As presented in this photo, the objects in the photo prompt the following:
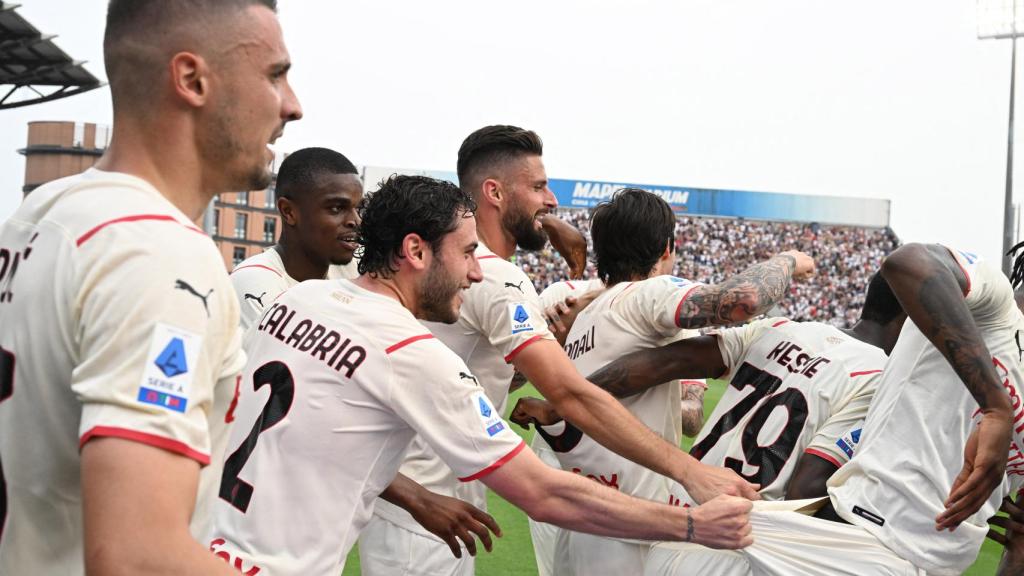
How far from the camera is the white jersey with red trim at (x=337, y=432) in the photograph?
8.50 feet

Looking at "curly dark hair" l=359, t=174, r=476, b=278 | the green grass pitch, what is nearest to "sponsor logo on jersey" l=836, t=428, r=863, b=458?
"curly dark hair" l=359, t=174, r=476, b=278

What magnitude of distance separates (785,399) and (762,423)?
0.46ft

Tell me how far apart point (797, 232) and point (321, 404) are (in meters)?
50.2

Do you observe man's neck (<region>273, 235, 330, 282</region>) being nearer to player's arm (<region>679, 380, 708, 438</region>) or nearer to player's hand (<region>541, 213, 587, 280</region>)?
player's hand (<region>541, 213, 587, 280</region>)

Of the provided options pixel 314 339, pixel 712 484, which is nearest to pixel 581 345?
pixel 712 484

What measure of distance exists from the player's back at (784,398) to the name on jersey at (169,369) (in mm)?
2825

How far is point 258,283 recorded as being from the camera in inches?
174

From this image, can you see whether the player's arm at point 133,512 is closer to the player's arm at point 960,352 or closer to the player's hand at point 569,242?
the player's arm at point 960,352

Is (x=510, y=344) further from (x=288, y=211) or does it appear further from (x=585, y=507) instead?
(x=288, y=211)

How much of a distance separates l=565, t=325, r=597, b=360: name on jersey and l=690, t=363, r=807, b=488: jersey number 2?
2.25 ft

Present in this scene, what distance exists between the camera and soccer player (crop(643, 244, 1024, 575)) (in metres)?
2.99

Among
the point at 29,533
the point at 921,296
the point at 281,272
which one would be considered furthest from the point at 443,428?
the point at 281,272

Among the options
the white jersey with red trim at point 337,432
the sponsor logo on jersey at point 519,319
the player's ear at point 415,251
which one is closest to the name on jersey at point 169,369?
the white jersey with red trim at point 337,432

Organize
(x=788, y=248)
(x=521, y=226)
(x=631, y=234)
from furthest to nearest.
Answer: (x=788, y=248)
(x=521, y=226)
(x=631, y=234)
